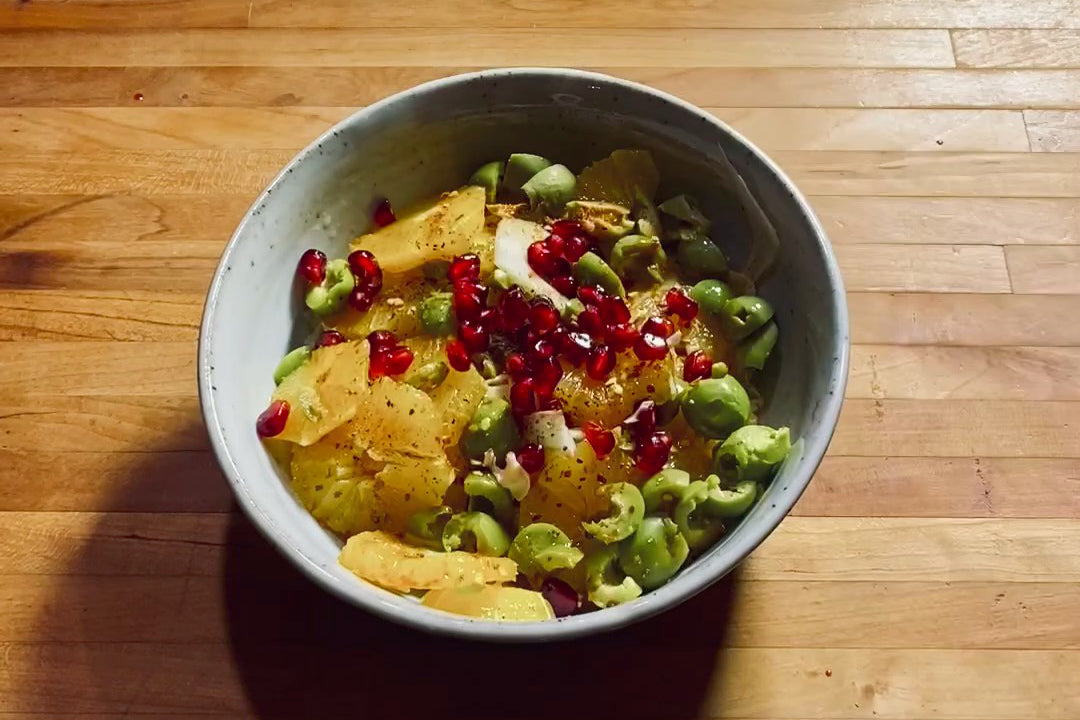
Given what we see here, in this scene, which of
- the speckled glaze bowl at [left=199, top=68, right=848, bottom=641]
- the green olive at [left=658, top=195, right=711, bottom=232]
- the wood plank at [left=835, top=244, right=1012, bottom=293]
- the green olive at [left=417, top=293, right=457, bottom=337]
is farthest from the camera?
the wood plank at [left=835, top=244, right=1012, bottom=293]

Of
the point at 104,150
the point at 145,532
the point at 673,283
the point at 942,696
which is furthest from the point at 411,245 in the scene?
the point at 942,696

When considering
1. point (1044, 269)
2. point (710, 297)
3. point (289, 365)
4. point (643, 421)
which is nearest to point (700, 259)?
point (710, 297)

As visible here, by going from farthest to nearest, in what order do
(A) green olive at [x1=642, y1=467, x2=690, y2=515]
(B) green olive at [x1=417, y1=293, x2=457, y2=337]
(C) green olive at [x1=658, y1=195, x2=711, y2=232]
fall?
(C) green olive at [x1=658, y1=195, x2=711, y2=232]
(B) green olive at [x1=417, y1=293, x2=457, y2=337]
(A) green olive at [x1=642, y1=467, x2=690, y2=515]

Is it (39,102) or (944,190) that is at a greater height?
(944,190)

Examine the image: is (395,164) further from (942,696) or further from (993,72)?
(993,72)

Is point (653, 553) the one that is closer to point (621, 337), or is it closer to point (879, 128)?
point (621, 337)

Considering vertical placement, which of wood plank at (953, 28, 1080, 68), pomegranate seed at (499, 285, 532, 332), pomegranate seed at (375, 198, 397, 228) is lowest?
pomegranate seed at (375, 198, 397, 228)

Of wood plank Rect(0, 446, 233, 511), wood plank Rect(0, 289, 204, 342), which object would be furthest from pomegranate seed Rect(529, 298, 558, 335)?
wood plank Rect(0, 289, 204, 342)

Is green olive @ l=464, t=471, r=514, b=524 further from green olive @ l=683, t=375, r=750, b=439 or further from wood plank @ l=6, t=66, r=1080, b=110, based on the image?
wood plank @ l=6, t=66, r=1080, b=110
